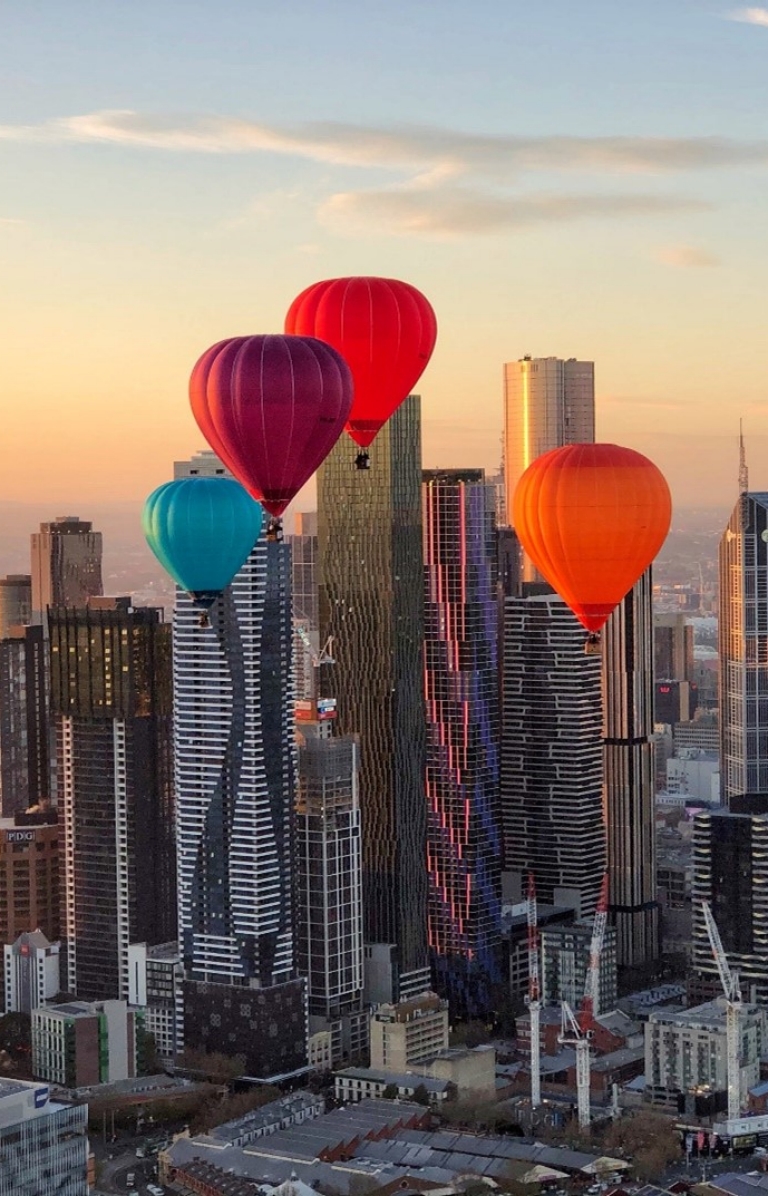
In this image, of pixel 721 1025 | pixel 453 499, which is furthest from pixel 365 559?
pixel 721 1025

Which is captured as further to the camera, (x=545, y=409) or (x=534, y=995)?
(x=545, y=409)

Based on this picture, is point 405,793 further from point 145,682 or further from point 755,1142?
point 755,1142

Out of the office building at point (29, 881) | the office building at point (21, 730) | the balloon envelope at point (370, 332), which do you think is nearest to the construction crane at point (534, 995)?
the office building at point (29, 881)

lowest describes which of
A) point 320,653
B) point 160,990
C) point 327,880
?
point 160,990

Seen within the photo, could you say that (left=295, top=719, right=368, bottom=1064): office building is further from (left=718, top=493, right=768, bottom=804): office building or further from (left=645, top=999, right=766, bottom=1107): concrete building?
(left=718, top=493, right=768, bottom=804): office building

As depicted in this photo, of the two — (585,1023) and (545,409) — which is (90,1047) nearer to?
(585,1023)

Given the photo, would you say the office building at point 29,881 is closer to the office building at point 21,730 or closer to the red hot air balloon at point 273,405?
the office building at point 21,730

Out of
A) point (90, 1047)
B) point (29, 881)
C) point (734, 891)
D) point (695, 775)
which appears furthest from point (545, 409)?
point (90, 1047)

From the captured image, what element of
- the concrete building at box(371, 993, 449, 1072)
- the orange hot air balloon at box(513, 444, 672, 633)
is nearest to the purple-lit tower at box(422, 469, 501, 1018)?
the concrete building at box(371, 993, 449, 1072)
